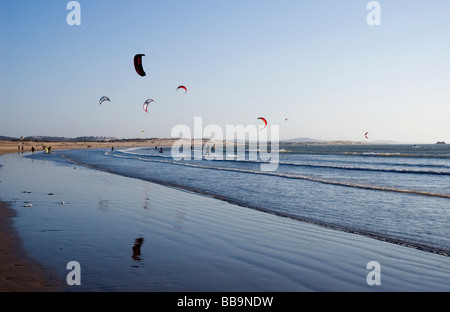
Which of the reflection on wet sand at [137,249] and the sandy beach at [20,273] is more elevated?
the sandy beach at [20,273]

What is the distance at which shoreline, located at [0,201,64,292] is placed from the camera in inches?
178

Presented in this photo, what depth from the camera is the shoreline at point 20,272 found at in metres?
4.53

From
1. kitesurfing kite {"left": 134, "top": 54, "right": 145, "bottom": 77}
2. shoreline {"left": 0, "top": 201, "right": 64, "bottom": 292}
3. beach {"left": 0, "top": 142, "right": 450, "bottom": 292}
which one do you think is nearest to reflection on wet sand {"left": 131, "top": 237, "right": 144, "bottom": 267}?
beach {"left": 0, "top": 142, "right": 450, "bottom": 292}

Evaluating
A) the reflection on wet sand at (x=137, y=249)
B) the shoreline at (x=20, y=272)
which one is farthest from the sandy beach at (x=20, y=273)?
the reflection on wet sand at (x=137, y=249)

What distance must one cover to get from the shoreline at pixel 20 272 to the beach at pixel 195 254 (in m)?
0.01

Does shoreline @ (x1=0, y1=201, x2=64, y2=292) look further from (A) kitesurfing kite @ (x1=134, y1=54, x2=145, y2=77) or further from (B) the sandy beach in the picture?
(A) kitesurfing kite @ (x1=134, y1=54, x2=145, y2=77)

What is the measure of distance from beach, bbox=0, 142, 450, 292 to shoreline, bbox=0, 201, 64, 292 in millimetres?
13

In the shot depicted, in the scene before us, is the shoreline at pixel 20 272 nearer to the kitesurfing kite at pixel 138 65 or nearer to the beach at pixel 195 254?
the beach at pixel 195 254

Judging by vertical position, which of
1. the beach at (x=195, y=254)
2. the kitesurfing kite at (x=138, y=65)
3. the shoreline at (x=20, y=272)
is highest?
the kitesurfing kite at (x=138, y=65)

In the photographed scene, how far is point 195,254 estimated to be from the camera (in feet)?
20.4

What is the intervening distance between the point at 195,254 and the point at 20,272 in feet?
8.78

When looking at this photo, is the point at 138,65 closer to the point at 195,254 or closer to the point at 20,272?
the point at 195,254

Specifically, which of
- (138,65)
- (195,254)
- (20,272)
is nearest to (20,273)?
(20,272)

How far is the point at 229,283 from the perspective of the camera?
16.0 feet
